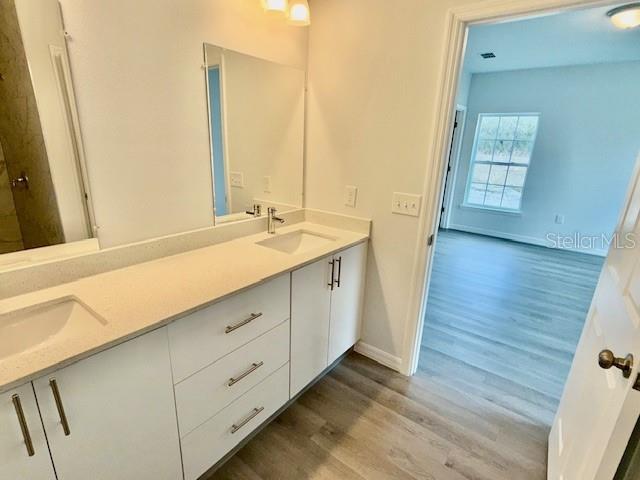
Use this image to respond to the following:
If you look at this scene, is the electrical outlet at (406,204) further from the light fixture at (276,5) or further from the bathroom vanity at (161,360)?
the light fixture at (276,5)

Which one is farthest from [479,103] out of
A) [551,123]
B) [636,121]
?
[636,121]

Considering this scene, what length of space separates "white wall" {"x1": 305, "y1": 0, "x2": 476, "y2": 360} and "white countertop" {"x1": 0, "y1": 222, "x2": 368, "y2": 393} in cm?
44

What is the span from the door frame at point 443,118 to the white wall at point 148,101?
40.0 inches

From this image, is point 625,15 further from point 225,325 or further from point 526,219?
point 225,325

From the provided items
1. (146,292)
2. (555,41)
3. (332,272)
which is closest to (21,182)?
(146,292)

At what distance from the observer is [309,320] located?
1707 mm

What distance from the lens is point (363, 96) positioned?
74.0 inches

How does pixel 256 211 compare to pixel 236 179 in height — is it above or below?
below

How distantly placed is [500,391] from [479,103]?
4.82 m

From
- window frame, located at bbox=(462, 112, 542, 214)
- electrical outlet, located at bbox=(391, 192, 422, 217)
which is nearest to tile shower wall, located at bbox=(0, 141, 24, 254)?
electrical outlet, located at bbox=(391, 192, 422, 217)

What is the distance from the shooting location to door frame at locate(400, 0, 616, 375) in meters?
1.37

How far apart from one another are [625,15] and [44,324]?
4.24 meters

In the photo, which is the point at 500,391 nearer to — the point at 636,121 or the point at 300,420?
the point at 300,420

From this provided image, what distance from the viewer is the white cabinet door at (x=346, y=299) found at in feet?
6.12
